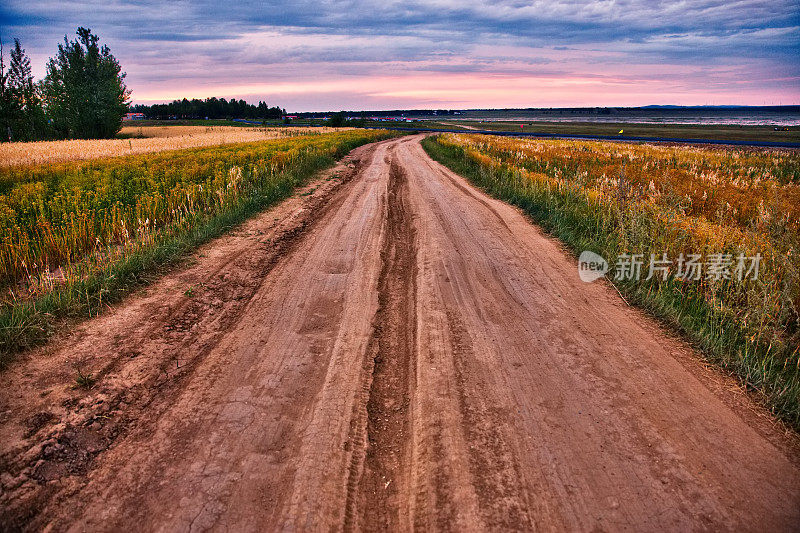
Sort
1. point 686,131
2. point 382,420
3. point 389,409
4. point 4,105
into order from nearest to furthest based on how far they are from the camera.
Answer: point 382,420 → point 389,409 → point 4,105 → point 686,131

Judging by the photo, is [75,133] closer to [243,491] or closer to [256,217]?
[256,217]

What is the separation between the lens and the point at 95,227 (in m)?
8.18

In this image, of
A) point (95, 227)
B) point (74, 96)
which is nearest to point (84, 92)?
point (74, 96)

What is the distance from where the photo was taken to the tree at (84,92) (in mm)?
49125

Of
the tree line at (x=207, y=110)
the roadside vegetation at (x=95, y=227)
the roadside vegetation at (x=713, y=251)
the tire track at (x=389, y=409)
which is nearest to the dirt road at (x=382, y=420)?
the tire track at (x=389, y=409)

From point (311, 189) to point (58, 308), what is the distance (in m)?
10.4

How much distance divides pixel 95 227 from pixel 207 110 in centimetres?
17894

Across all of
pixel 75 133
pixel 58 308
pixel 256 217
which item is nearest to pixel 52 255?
pixel 58 308

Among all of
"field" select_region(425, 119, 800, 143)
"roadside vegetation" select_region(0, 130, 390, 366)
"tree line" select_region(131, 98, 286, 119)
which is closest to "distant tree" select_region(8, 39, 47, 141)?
"roadside vegetation" select_region(0, 130, 390, 366)

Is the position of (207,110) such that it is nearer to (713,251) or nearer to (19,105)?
(19,105)

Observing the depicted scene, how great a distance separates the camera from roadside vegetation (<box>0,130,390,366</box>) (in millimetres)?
5176

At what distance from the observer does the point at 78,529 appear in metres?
2.47

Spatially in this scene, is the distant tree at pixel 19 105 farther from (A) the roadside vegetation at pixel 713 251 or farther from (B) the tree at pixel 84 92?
(A) the roadside vegetation at pixel 713 251

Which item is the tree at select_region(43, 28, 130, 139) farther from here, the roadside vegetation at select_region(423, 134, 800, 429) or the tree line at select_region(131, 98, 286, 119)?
the tree line at select_region(131, 98, 286, 119)
